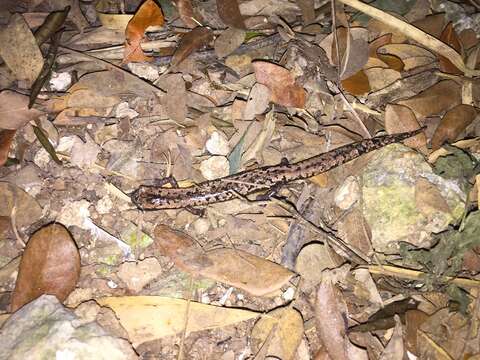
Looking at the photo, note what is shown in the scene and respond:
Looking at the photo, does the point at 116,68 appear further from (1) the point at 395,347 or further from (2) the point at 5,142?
(1) the point at 395,347

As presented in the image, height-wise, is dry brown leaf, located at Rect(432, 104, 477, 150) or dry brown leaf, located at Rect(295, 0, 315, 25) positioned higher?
dry brown leaf, located at Rect(295, 0, 315, 25)

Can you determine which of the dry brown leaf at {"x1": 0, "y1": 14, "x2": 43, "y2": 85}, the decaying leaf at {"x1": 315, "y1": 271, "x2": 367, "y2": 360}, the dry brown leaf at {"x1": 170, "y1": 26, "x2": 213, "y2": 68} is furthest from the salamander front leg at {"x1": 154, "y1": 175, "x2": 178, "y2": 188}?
the dry brown leaf at {"x1": 0, "y1": 14, "x2": 43, "y2": 85}

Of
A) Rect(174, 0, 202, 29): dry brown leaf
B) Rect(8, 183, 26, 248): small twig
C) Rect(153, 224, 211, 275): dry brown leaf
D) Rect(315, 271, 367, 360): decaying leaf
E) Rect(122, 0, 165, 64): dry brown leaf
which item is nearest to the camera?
Rect(315, 271, 367, 360): decaying leaf

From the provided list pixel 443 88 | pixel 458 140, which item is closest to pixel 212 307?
pixel 458 140

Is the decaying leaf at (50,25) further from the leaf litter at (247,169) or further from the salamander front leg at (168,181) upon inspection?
the salamander front leg at (168,181)

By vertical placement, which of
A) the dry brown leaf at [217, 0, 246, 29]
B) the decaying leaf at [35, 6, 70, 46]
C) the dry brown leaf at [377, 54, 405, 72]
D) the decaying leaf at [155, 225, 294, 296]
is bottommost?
the decaying leaf at [155, 225, 294, 296]

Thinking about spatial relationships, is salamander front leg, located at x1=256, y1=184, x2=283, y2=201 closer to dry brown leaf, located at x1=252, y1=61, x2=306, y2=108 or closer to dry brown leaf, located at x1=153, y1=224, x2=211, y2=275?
dry brown leaf, located at x1=153, y1=224, x2=211, y2=275
